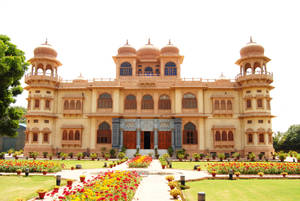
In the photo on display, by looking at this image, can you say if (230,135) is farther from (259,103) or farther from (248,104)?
(259,103)

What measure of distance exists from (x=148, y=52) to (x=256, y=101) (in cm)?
1808

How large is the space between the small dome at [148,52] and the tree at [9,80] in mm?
25640

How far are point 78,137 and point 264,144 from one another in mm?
24089

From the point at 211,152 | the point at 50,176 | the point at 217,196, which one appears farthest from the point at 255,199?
the point at 211,152

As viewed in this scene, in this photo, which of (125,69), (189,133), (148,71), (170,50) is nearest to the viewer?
(189,133)

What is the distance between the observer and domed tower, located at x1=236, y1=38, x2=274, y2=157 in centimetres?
3219

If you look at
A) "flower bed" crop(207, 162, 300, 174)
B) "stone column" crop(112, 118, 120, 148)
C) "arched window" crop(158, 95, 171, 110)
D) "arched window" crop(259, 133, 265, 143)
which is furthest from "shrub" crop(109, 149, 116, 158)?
"arched window" crop(259, 133, 265, 143)

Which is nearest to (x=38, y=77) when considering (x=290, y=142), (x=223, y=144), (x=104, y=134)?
(x=104, y=134)

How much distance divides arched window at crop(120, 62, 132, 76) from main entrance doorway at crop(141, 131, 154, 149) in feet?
32.5

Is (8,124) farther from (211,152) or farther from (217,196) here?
(211,152)

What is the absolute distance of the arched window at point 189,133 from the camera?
111ft

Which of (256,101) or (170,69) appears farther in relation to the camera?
(170,69)

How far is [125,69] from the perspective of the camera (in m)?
39.3

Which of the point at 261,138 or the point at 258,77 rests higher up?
the point at 258,77
